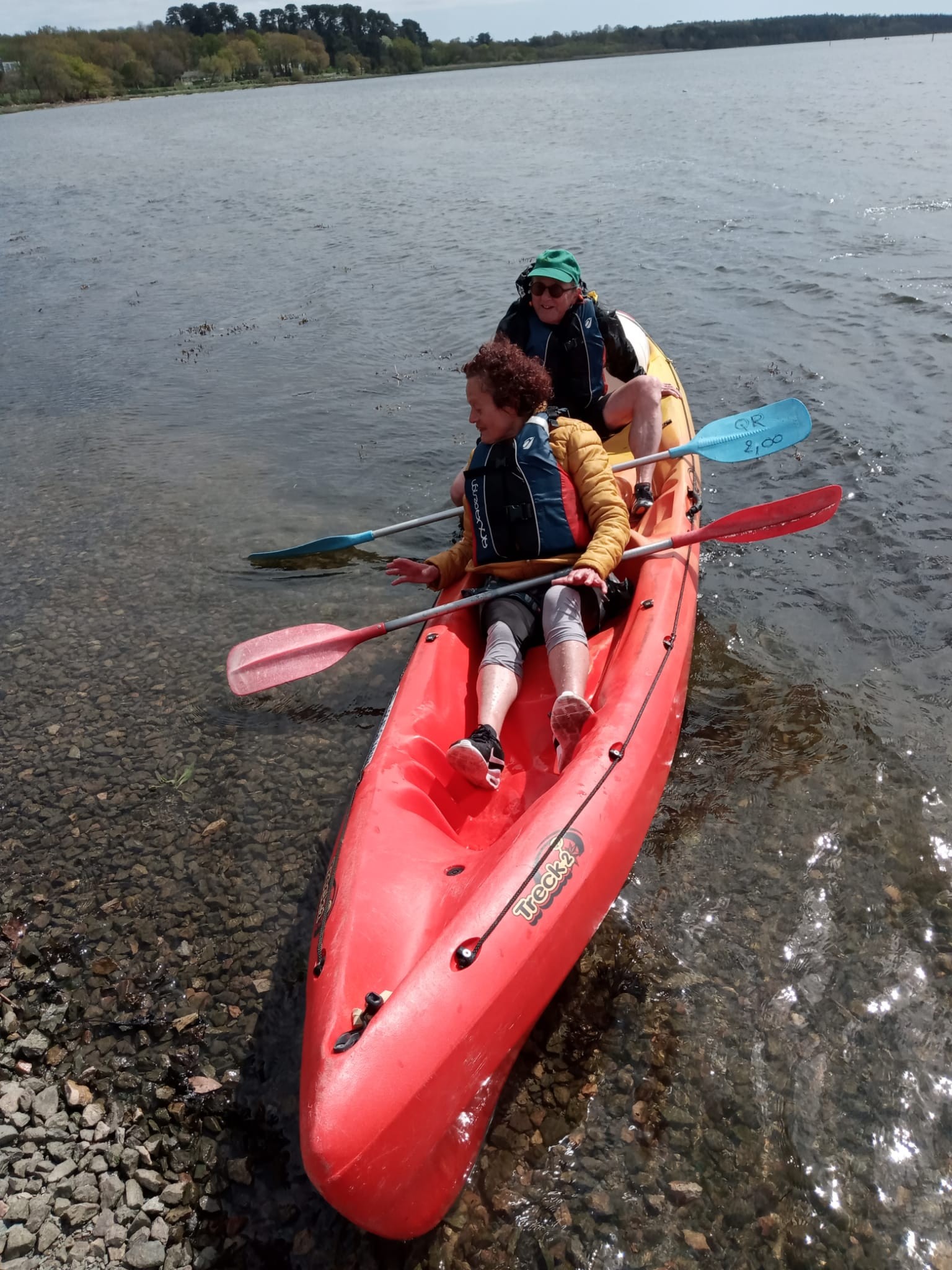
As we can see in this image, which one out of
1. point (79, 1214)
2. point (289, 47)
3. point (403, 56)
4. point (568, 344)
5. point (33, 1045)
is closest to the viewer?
point (79, 1214)

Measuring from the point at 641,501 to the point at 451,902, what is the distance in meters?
2.98

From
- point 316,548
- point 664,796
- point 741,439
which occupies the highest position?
point 741,439

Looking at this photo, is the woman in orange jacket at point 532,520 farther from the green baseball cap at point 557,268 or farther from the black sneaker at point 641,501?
the green baseball cap at point 557,268

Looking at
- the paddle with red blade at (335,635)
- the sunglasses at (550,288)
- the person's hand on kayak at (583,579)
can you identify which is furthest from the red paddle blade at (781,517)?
the sunglasses at (550,288)

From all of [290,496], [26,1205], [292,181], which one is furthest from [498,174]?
[26,1205]

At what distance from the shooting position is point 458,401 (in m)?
9.19

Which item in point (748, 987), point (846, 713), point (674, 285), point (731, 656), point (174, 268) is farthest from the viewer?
point (174, 268)

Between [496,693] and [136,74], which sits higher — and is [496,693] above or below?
below

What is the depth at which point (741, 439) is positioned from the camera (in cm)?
546

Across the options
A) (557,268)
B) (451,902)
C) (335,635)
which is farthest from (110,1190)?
(557,268)

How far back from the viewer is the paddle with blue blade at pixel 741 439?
17.4 feet

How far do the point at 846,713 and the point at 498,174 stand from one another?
70.2ft

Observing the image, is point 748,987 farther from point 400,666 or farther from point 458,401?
point 458,401

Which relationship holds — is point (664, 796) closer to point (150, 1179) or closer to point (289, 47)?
point (150, 1179)
